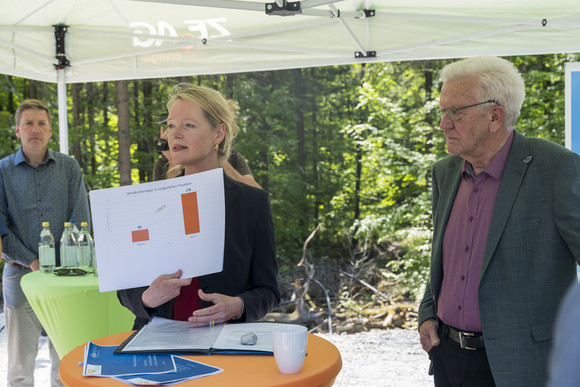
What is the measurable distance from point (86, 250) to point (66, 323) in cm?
56

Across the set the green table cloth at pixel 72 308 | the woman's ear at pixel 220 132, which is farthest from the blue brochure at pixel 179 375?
the green table cloth at pixel 72 308

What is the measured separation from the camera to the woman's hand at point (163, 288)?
141cm

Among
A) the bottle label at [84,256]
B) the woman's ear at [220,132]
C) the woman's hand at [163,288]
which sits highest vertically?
the woman's ear at [220,132]

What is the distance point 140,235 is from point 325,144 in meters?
11.2

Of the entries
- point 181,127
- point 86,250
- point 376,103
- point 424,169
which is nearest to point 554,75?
point 424,169

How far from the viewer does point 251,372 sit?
1.25m

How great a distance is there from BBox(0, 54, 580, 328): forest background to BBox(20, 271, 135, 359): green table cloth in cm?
686

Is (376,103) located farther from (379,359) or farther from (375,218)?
(379,359)

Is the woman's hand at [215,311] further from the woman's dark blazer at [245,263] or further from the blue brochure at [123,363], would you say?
the blue brochure at [123,363]

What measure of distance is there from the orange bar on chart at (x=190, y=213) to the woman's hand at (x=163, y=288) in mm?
111

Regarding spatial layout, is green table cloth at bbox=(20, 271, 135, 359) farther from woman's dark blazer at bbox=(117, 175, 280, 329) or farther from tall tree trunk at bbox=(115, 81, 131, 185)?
tall tree trunk at bbox=(115, 81, 131, 185)

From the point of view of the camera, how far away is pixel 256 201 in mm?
1744

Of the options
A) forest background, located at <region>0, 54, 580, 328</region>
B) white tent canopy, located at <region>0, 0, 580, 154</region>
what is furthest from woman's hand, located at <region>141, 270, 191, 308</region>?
forest background, located at <region>0, 54, 580, 328</region>

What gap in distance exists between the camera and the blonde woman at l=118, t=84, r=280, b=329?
1592 mm
